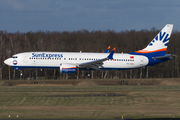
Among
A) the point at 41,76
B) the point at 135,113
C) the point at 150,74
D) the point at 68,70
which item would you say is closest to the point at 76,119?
the point at 135,113

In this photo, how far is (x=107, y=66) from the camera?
5419cm

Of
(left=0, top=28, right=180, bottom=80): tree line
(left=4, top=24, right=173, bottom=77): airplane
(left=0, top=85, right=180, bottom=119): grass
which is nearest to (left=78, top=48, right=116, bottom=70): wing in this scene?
(left=4, top=24, right=173, bottom=77): airplane

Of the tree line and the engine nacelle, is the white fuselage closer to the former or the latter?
the engine nacelle

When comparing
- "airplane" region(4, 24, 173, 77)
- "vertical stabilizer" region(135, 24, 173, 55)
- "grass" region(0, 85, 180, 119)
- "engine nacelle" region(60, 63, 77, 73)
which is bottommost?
"grass" region(0, 85, 180, 119)

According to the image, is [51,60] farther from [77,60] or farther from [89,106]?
[89,106]

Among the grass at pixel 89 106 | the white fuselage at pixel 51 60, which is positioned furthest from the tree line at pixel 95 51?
the grass at pixel 89 106

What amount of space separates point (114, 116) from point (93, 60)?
1082 inches

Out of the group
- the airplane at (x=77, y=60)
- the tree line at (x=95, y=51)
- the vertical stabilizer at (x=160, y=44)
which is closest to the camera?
the airplane at (x=77, y=60)

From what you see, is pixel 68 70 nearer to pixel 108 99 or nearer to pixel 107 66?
pixel 107 66

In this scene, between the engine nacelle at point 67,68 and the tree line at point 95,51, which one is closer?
the engine nacelle at point 67,68

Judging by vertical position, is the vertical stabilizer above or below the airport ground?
above

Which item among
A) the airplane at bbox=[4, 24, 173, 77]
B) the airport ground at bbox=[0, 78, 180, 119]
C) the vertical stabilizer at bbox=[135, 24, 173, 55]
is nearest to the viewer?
the airport ground at bbox=[0, 78, 180, 119]

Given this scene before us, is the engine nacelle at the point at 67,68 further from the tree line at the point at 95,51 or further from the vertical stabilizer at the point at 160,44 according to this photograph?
the tree line at the point at 95,51

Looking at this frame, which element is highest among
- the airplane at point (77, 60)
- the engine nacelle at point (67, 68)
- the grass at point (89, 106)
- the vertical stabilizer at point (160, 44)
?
the vertical stabilizer at point (160, 44)
